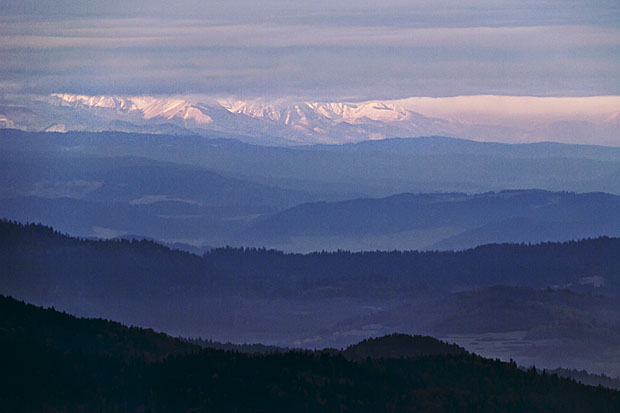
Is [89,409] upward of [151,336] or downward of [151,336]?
downward

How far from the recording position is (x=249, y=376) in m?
151

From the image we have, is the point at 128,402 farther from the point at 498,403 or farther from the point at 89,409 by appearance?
the point at 498,403

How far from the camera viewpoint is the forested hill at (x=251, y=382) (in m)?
143

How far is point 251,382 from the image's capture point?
149 meters

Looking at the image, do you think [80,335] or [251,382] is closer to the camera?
[251,382]

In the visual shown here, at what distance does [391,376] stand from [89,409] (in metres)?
35.6

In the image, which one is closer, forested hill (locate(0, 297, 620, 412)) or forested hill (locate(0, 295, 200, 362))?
forested hill (locate(0, 297, 620, 412))

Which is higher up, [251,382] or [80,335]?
[80,335]

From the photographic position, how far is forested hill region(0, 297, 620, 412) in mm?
143250

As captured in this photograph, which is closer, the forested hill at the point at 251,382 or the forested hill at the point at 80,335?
the forested hill at the point at 251,382

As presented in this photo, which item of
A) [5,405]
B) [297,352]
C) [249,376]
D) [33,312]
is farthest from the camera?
[33,312]

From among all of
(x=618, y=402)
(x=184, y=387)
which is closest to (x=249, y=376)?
(x=184, y=387)

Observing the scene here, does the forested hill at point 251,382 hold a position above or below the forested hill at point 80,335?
below

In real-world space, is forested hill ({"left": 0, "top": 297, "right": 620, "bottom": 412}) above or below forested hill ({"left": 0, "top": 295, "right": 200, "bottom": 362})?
below
